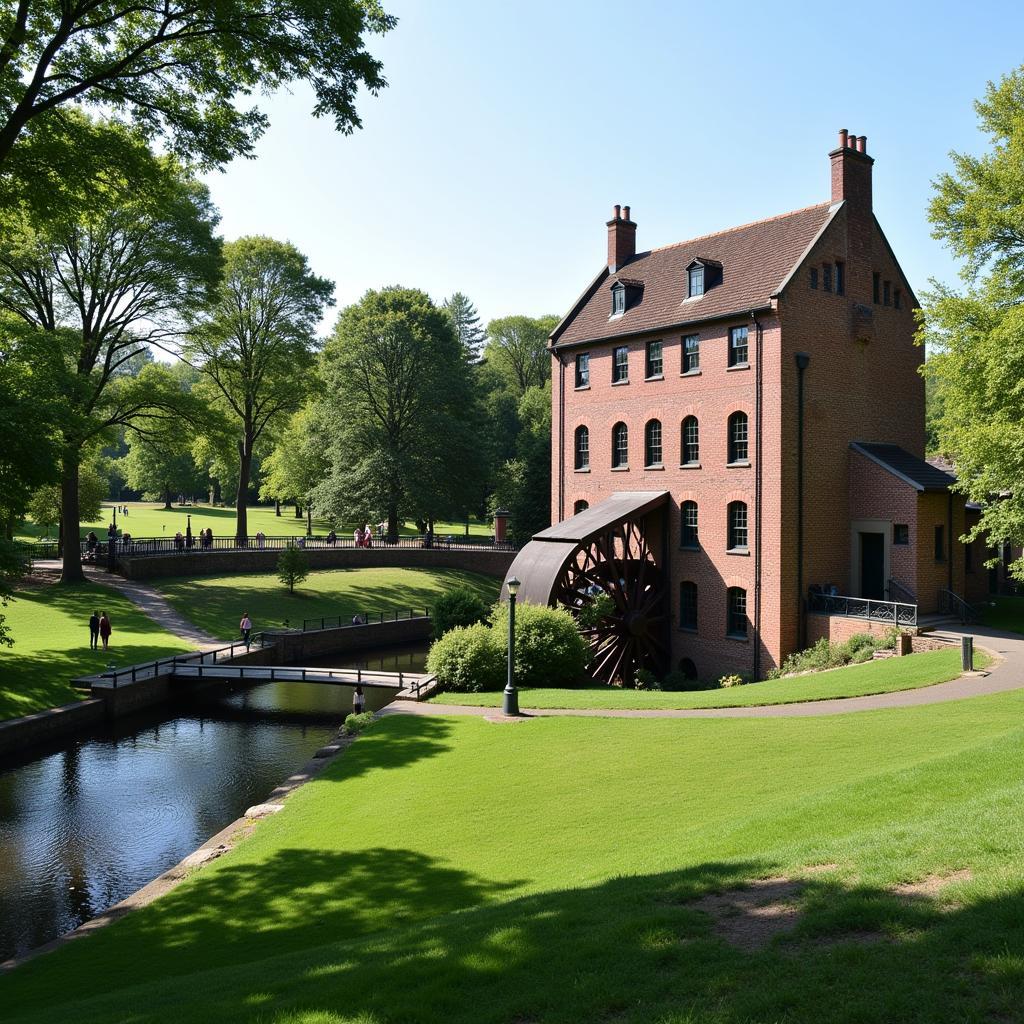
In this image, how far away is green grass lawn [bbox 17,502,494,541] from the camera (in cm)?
6694

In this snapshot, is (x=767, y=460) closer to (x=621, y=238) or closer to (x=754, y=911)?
(x=621, y=238)

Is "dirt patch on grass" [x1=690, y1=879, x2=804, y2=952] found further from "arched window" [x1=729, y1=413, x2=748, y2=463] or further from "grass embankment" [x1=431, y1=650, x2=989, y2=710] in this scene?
"arched window" [x1=729, y1=413, x2=748, y2=463]

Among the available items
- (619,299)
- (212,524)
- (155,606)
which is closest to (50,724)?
(155,606)

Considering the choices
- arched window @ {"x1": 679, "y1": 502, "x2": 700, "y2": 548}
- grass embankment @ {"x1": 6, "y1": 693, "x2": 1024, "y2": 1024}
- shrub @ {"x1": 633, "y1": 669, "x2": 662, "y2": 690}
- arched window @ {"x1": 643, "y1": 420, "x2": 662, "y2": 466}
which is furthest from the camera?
arched window @ {"x1": 643, "y1": 420, "x2": 662, "y2": 466}

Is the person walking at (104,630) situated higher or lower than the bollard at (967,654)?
lower

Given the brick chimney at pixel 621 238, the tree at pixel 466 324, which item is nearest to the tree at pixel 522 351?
the tree at pixel 466 324

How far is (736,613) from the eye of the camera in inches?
1142

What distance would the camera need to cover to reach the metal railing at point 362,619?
38281 millimetres

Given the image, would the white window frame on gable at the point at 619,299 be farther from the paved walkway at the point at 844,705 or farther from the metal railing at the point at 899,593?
the paved walkway at the point at 844,705

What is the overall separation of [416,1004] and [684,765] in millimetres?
9276

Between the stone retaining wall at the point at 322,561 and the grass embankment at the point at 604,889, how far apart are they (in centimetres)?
2755

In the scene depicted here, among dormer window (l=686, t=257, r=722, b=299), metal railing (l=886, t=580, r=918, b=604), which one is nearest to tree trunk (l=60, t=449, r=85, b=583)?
dormer window (l=686, t=257, r=722, b=299)

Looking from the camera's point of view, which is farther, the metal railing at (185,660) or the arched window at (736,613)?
the arched window at (736,613)

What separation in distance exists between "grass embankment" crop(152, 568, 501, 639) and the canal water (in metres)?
8.63
